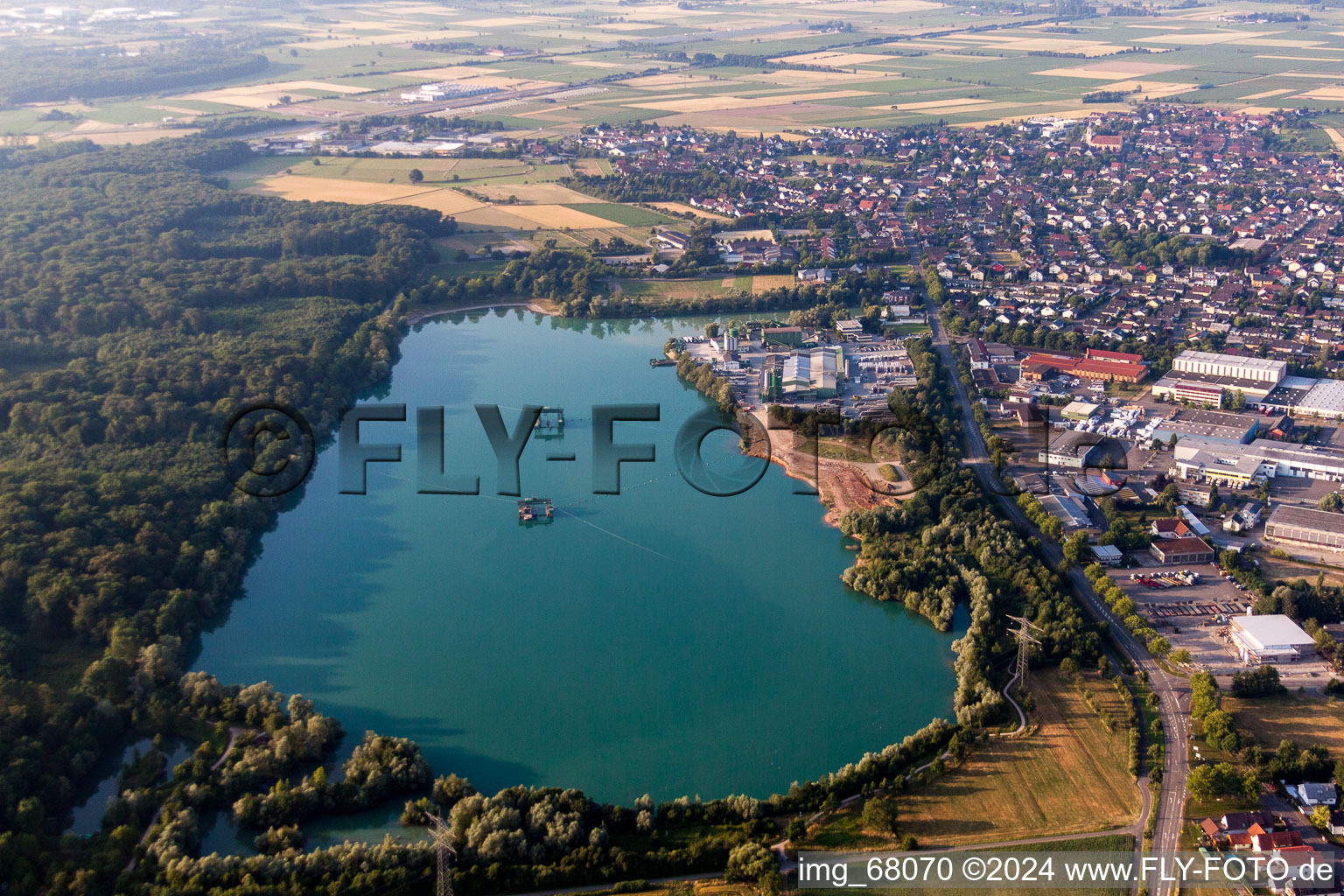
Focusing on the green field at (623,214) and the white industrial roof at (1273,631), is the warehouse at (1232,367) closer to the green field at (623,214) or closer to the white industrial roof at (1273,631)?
the white industrial roof at (1273,631)

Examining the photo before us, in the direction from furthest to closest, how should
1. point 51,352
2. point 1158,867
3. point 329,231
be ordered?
point 329,231 < point 51,352 < point 1158,867

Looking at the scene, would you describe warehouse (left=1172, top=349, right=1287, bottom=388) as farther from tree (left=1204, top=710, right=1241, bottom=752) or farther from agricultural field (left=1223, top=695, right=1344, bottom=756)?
tree (left=1204, top=710, right=1241, bottom=752)

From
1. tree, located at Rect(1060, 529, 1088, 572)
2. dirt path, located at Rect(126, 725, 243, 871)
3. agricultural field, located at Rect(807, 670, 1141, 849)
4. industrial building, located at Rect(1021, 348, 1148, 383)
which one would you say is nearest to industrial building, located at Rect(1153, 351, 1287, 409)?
industrial building, located at Rect(1021, 348, 1148, 383)

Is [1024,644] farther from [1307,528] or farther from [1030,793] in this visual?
[1307,528]

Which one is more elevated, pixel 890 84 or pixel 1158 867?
pixel 890 84

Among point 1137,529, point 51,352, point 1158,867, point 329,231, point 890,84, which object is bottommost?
point 1158,867

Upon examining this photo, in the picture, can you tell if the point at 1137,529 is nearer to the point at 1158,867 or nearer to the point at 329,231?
the point at 1158,867

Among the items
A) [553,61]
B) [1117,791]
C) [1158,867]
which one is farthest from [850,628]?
[553,61]
